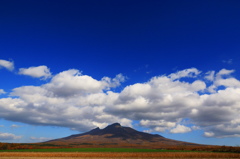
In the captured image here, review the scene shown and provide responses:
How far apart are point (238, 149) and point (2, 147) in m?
135

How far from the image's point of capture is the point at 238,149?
95438mm

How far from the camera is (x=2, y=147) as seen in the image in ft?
416

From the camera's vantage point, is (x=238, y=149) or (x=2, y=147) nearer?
(x=238, y=149)
